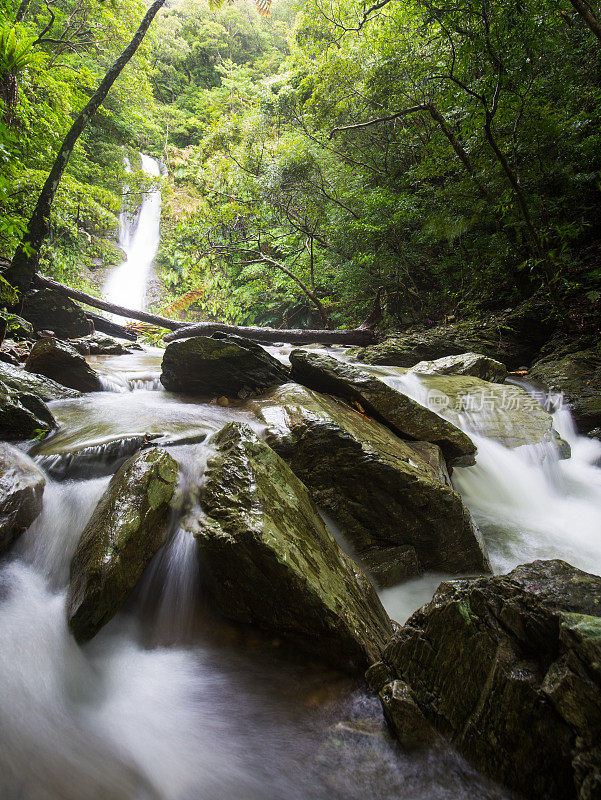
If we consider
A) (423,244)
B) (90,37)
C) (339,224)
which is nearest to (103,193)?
(90,37)

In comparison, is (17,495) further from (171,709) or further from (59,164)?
(59,164)

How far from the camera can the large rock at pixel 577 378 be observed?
17.8 feet

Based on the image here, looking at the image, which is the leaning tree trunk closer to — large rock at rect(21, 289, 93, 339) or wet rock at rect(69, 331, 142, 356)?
large rock at rect(21, 289, 93, 339)

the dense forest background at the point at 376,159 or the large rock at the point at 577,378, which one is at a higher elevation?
the dense forest background at the point at 376,159

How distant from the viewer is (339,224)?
1009cm

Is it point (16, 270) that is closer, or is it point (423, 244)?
point (16, 270)

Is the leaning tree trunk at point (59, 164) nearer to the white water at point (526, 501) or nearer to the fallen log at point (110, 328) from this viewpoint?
the fallen log at point (110, 328)

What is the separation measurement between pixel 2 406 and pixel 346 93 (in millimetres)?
11309

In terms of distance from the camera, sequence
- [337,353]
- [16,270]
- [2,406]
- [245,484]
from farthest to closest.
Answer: [337,353] → [16,270] → [2,406] → [245,484]

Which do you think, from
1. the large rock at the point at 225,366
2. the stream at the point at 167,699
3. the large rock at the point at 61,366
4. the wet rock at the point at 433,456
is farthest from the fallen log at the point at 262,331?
the stream at the point at 167,699

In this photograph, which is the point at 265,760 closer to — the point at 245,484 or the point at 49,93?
the point at 245,484

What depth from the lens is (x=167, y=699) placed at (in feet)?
5.73

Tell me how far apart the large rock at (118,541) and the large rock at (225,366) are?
221 centimetres

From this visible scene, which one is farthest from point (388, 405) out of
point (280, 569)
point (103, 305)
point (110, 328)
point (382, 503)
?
point (110, 328)
